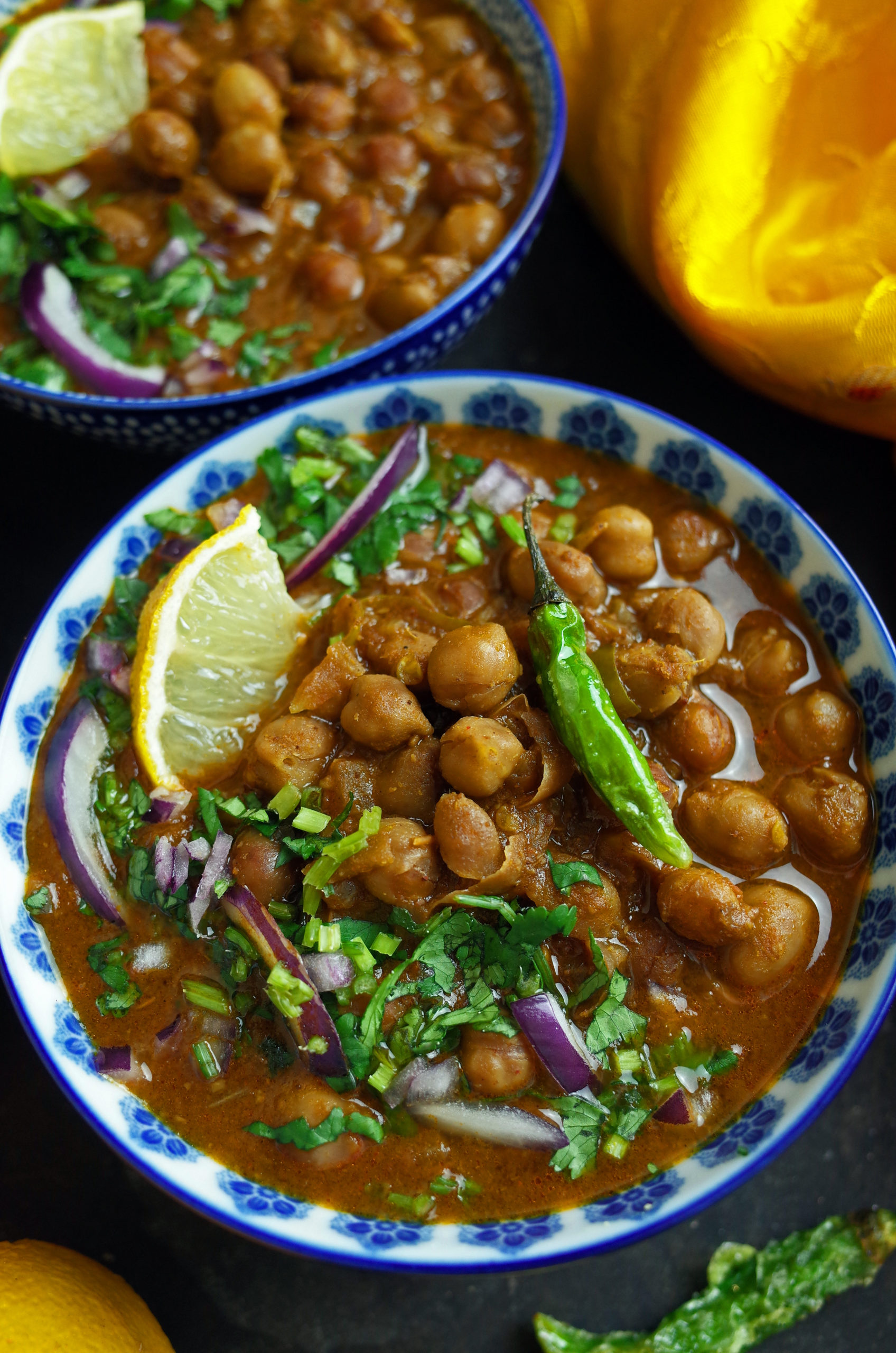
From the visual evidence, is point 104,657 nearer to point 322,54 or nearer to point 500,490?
point 500,490

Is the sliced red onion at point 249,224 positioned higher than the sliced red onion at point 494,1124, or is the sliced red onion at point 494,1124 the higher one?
the sliced red onion at point 249,224

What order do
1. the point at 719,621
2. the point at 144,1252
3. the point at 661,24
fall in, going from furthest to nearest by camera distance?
the point at 661,24, the point at 144,1252, the point at 719,621

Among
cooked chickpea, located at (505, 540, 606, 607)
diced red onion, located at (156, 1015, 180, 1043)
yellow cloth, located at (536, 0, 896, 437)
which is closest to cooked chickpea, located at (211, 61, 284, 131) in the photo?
yellow cloth, located at (536, 0, 896, 437)

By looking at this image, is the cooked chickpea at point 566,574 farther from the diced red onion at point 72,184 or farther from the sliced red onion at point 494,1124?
the diced red onion at point 72,184

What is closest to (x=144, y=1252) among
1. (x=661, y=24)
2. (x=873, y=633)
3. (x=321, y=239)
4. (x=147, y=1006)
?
(x=147, y=1006)

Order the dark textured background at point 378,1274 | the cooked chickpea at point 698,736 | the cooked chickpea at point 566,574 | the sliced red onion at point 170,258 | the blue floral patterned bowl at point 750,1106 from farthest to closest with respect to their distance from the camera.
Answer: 1. the sliced red onion at point 170,258
2. the dark textured background at point 378,1274
3. the cooked chickpea at point 566,574
4. the cooked chickpea at point 698,736
5. the blue floral patterned bowl at point 750,1106

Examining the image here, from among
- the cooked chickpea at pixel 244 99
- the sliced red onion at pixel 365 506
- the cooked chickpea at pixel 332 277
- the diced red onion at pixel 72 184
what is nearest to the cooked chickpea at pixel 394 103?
the cooked chickpea at pixel 244 99

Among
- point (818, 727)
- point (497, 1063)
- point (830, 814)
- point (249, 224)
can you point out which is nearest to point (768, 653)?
point (818, 727)

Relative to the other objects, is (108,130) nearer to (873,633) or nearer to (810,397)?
(810,397)
